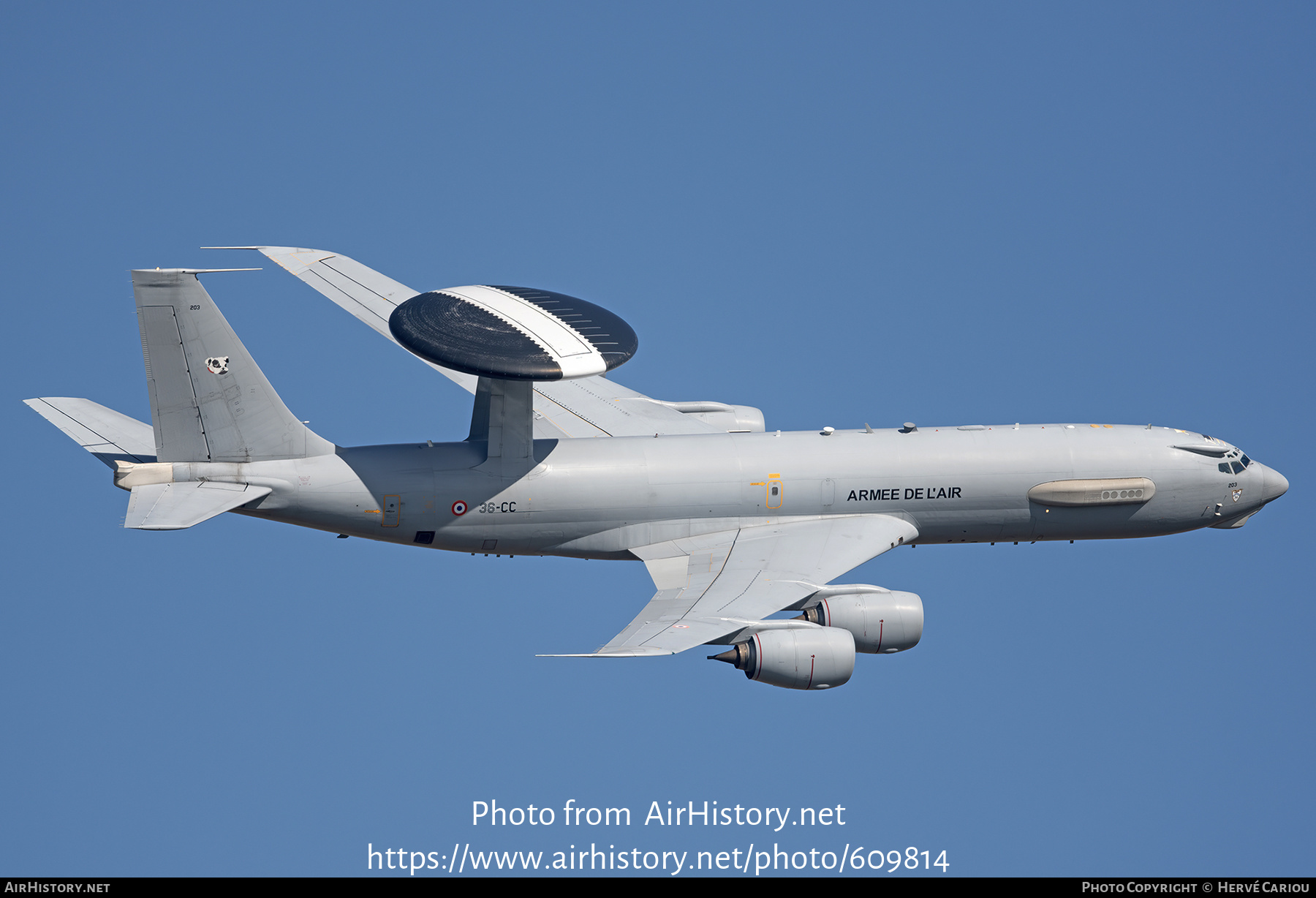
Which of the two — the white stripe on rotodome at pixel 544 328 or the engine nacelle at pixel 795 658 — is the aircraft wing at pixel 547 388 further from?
the engine nacelle at pixel 795 658

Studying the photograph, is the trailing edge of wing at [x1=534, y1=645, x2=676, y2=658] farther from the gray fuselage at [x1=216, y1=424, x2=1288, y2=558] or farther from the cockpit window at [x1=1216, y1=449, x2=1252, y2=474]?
the cockpit window at [x1=1216, y1=449, x2=1252, y2=474]

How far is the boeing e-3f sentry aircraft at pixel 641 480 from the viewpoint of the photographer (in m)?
38.8

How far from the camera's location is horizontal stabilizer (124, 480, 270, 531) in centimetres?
3794

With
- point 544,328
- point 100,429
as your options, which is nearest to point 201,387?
point 100,429

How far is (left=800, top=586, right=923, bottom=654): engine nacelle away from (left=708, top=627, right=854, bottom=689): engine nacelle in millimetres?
1338

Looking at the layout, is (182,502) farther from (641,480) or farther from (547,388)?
(547,388)

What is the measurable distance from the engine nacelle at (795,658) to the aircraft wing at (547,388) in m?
8.23

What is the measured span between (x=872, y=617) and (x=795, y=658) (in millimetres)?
2840

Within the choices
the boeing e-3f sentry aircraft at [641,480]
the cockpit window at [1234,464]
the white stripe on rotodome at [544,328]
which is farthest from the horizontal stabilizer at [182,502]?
the cockpit window at [1234,464]

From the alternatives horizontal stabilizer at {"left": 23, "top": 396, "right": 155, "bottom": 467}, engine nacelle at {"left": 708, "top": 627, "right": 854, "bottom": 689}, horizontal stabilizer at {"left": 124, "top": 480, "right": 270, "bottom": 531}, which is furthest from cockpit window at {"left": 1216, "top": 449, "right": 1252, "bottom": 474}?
horizontal stabilizer at {"left": 23, "top": 396, "right": 155, "bottom": 467}

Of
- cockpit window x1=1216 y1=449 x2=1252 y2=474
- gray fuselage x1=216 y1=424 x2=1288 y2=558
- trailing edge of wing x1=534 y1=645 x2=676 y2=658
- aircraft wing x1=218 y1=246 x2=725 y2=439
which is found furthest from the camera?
aircraft wing x1=218 y1=246 x2=725 y2=439

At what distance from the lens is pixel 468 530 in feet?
138

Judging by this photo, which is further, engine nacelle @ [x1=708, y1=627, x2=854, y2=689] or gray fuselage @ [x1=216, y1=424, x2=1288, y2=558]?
gray fuselage @ [x1=216, y1=424, x2=1288, y2=558]

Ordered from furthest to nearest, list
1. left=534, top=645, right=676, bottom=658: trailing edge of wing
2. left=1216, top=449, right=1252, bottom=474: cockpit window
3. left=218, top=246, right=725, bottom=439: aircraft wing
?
left=218, top=246, right=725, bottom=439: aircraft wing
left=1216, top=449, right=1252, bottom=474: cockpit window
left=534, top=645, right=676, bottom=658: trailing edge of wing
